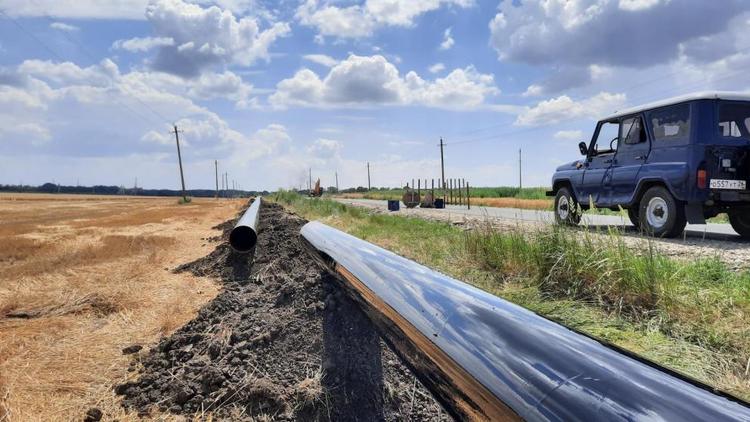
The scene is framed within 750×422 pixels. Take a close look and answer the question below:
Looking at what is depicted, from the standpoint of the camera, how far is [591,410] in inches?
45.3

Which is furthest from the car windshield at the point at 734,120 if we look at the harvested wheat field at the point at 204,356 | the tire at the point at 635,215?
the harvested wheat field at the point at 204,356


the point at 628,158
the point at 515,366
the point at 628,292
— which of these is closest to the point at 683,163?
the point at 628,158

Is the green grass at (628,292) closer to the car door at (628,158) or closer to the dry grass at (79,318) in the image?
the dry grass at (79,318)

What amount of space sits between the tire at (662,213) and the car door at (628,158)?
15.8 inches

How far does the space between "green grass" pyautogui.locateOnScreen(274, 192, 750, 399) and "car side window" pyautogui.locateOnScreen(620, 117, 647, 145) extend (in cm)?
433

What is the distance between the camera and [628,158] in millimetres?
9328

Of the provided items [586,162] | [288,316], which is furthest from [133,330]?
[586,162]

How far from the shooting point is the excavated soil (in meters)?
2.92

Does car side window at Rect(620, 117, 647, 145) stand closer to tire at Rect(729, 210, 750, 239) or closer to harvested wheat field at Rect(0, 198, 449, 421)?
tire at Rect(729, 210, 750, 239)

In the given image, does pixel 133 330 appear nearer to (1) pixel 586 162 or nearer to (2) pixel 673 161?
(2) pixel 673 161

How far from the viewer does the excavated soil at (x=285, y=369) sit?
2.92 metres

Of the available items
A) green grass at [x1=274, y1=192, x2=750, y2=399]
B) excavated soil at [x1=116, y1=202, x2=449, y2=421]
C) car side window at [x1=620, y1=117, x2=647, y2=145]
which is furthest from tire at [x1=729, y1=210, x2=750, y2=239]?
excavated soil at [x1=116, y1=202, x2=449, y2=421]

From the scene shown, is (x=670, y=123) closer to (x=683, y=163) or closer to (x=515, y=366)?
(x=683, y=163)

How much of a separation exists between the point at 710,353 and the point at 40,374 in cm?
454
